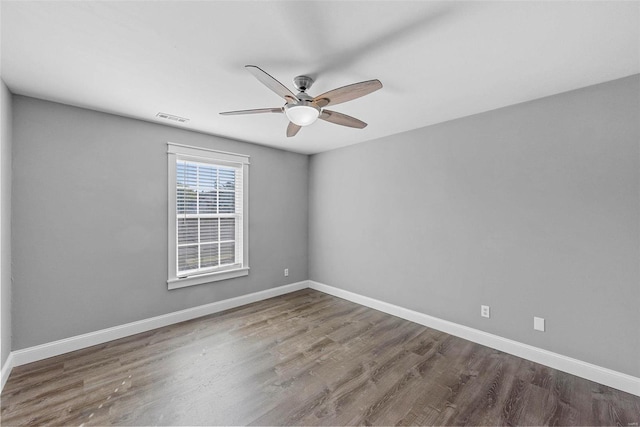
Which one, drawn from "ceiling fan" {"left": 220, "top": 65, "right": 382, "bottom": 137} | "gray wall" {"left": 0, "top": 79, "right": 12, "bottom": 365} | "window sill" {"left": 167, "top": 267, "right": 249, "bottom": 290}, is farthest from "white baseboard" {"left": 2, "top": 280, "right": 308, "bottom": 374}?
"ceiling fan" {"left": 220, "top": 65, "right": 382, "bottom": 137}

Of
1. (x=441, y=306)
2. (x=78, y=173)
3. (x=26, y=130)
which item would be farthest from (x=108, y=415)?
(x=441, y=306)

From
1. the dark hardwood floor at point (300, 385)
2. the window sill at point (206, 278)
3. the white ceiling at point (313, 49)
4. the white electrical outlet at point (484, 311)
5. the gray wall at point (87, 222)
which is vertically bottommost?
the dark hardwood floor at point (300, 385)

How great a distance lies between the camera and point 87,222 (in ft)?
9.06

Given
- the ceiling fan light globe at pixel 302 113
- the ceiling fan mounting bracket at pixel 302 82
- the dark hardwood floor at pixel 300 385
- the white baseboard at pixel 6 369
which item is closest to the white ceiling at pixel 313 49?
the ceiling fan mounting bracket at pixel 302 82

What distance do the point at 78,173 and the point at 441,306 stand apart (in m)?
4.27

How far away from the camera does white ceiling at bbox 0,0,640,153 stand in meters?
1.43

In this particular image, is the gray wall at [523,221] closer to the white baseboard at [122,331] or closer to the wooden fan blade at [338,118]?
the wooden fan blade at [338,118]

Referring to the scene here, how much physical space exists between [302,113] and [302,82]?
0.31 metres

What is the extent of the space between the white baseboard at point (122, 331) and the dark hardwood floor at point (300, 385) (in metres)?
0.08

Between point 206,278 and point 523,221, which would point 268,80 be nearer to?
point 523,221

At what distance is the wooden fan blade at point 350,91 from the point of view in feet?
5.58

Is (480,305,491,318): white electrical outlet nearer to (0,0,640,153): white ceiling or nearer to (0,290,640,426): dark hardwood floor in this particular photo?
(0,290,640,426): dark hardwood floor

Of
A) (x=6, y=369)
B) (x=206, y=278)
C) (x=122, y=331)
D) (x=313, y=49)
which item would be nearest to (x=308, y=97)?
(x=313, y=49)

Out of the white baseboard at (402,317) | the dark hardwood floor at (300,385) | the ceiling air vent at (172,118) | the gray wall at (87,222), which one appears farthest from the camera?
the ceiling air vent at (172,118)
